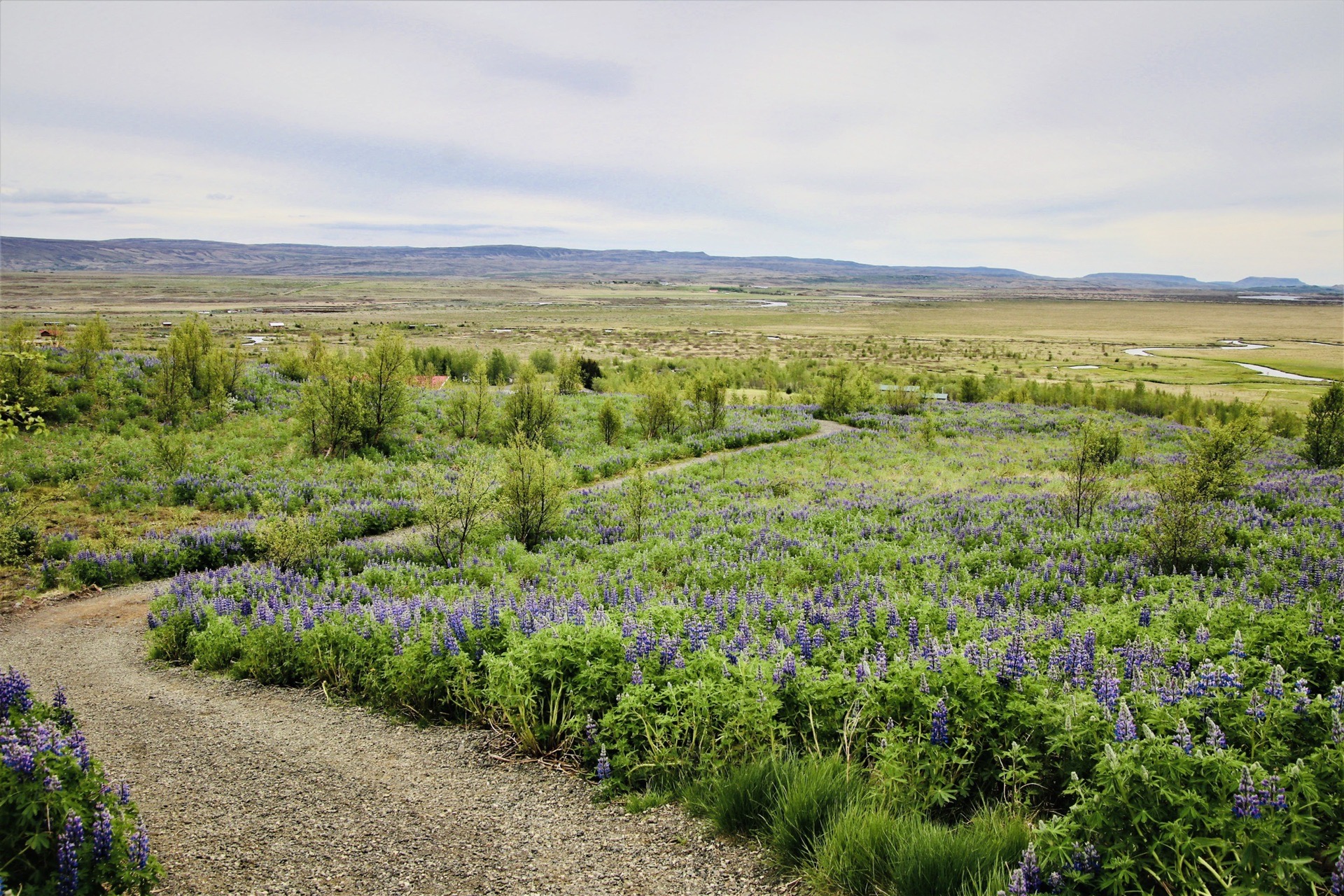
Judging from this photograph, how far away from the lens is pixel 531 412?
2739cm

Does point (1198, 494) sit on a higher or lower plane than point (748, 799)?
higher

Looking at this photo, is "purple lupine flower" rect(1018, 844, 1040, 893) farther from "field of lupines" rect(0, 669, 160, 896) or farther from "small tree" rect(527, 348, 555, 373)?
"small tree" rect(527, 348, 555, 373)

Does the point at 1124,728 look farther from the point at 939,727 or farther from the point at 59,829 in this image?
the point at 59,829

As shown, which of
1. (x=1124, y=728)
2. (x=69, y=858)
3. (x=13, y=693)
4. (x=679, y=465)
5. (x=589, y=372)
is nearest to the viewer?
(x=69, y=858)

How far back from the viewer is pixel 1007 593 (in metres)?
9.98

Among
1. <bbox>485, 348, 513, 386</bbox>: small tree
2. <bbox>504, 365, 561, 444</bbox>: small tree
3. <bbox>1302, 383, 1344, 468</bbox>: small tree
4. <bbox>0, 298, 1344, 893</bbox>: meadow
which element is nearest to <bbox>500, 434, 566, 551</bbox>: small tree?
<bbox>0, 298, 1344, 893</bbox>: meadow

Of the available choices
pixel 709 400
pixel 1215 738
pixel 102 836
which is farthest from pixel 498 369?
pixel 1215 738

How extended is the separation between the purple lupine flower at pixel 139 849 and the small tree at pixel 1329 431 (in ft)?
95.4

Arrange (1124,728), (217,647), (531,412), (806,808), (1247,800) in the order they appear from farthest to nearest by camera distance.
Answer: (531,412), (217,647), (806,808), (1124,728), (1247,800)

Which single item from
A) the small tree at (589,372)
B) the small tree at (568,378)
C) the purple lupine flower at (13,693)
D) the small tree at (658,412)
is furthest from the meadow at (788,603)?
the small tree at (589,372)

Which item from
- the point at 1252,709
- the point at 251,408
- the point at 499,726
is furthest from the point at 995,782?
the point at 251,408

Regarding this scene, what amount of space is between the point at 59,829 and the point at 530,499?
1190cm

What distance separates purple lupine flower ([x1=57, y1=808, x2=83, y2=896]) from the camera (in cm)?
369

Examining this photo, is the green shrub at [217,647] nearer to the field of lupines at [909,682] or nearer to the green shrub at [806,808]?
the field of lupines at [909,682]
